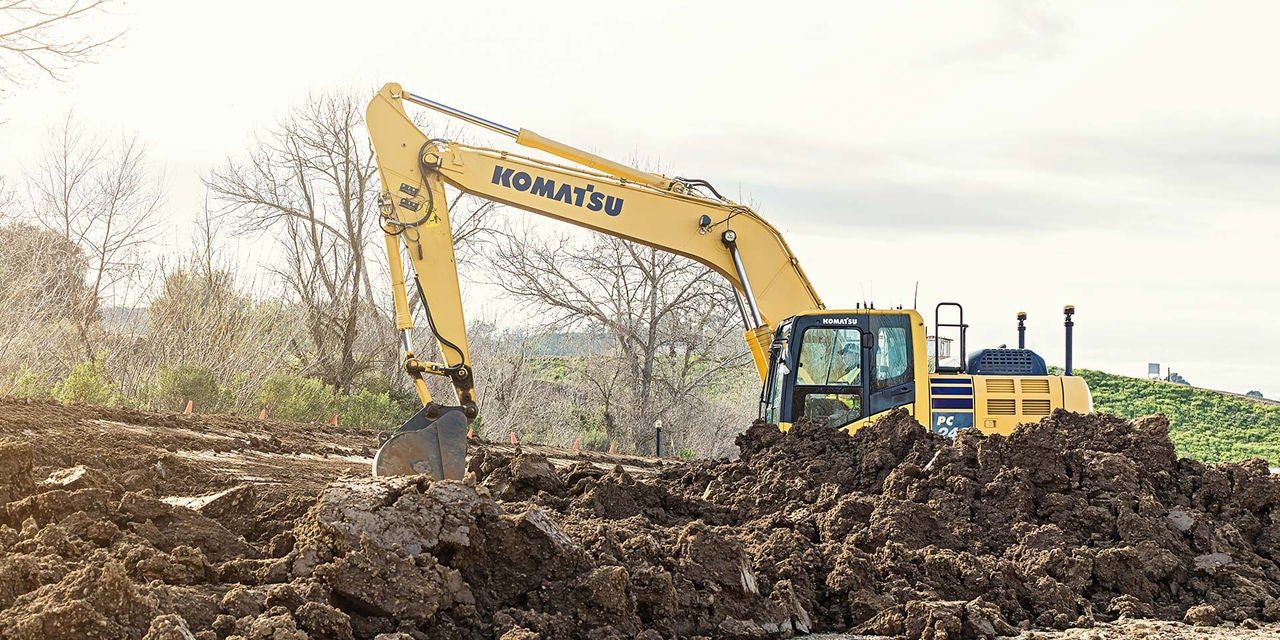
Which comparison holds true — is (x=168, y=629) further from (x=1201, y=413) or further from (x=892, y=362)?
(x=1201, y=413)

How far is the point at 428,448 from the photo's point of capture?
8477 millimetres

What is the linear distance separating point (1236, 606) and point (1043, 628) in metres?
1.32

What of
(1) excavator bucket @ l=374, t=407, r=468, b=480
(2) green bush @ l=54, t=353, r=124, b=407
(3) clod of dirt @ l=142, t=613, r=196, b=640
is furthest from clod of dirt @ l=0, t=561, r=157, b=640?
(2) green bush @ l=54, t=353, r=124, b=407

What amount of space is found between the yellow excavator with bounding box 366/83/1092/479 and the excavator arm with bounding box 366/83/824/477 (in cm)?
1

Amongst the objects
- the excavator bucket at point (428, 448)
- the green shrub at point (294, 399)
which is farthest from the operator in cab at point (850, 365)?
the green shrub at point (294, 399)

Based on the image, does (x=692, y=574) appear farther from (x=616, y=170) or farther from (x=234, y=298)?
(x=234, y=298)

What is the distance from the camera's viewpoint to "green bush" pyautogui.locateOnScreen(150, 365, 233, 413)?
16.8 metres

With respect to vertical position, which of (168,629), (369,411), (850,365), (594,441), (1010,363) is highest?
(1010,363)

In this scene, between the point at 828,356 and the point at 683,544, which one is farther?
the point at 828,356

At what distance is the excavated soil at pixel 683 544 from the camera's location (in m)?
4.74

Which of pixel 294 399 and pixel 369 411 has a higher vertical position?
pixel 294 399

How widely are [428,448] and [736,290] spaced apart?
15.6 feet

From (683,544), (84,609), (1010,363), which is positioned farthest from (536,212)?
(84,609)

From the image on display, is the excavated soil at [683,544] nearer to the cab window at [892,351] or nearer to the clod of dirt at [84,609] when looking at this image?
the clod of dirt at [84,609]
